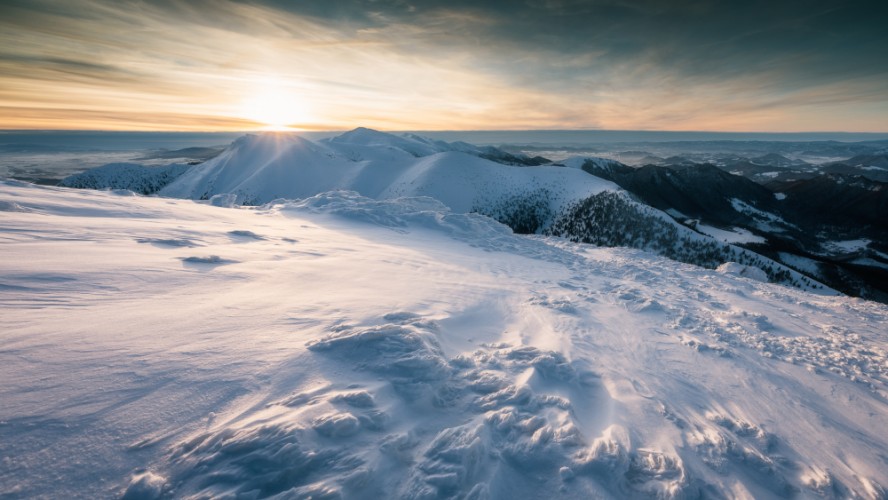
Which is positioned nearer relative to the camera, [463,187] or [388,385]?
[388,385]

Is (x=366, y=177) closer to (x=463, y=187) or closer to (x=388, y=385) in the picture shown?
(x=463, y=187)

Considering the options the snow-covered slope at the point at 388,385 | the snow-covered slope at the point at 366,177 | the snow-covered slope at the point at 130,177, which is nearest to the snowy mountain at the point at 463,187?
the snow-covered slope at the point at 366,177

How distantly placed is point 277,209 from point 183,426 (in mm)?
21629

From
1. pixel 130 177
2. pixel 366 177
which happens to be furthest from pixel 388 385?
pixel 130 177

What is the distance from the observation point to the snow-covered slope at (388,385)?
321 centimetres

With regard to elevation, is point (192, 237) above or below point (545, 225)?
above

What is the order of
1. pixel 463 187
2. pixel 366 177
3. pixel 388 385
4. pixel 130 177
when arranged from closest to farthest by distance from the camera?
pixel 388 385 < pixel 463 187 < pixel 366 177 < pixel 130 177

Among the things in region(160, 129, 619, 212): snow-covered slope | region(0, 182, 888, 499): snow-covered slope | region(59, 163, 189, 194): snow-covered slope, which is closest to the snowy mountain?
region(160, 129, 619, 212): snow-covered slope

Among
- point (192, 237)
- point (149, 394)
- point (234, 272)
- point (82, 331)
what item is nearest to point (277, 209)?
point (192, 237)

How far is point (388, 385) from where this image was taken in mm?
4617

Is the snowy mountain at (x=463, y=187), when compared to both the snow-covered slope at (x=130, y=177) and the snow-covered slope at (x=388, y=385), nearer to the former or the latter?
the snow-covered slope at (x=130, y=177)

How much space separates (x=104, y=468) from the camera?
2.86 metres

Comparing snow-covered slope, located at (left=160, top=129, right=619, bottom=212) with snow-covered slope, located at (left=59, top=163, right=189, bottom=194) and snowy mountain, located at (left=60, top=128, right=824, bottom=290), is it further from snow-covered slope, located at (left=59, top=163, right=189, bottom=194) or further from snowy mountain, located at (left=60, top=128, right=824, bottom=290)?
snow-covered slope, located at (left=59, top=163, right=189, bottom=194)

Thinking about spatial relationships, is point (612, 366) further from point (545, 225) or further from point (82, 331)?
point (545, 225)
